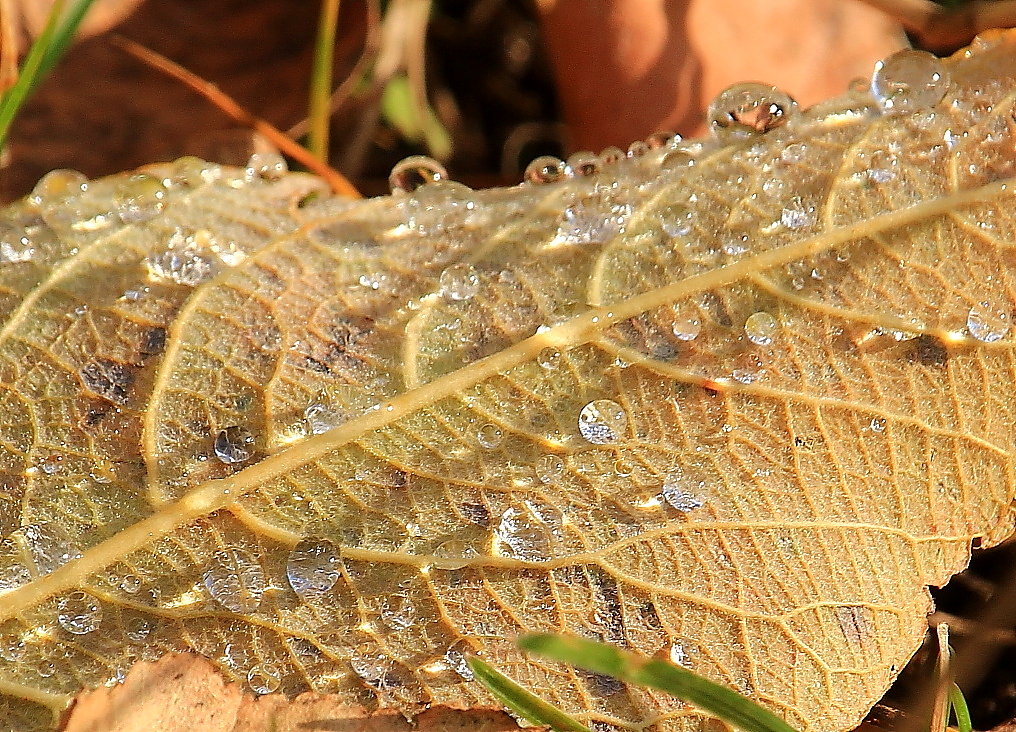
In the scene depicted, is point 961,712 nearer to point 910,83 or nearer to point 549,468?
point 549,468

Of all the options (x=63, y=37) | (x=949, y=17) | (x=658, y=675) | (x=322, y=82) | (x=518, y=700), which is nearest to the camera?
(x=658, y=675)

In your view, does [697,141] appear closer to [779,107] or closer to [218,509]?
[779,107]

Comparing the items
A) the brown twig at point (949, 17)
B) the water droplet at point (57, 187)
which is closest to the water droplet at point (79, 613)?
the water droplet at point (57, 187)

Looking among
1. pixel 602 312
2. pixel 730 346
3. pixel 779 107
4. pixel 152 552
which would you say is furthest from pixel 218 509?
pixel 779 107

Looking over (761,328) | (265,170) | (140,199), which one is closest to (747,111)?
(761,328)

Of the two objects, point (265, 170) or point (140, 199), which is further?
point (265, 170)

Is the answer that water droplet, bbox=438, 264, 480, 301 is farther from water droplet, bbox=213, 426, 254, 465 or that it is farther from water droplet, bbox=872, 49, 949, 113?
water droplet, bbox=872, 49, 949, 113

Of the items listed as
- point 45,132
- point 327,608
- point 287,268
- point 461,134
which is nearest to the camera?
point 327,608
